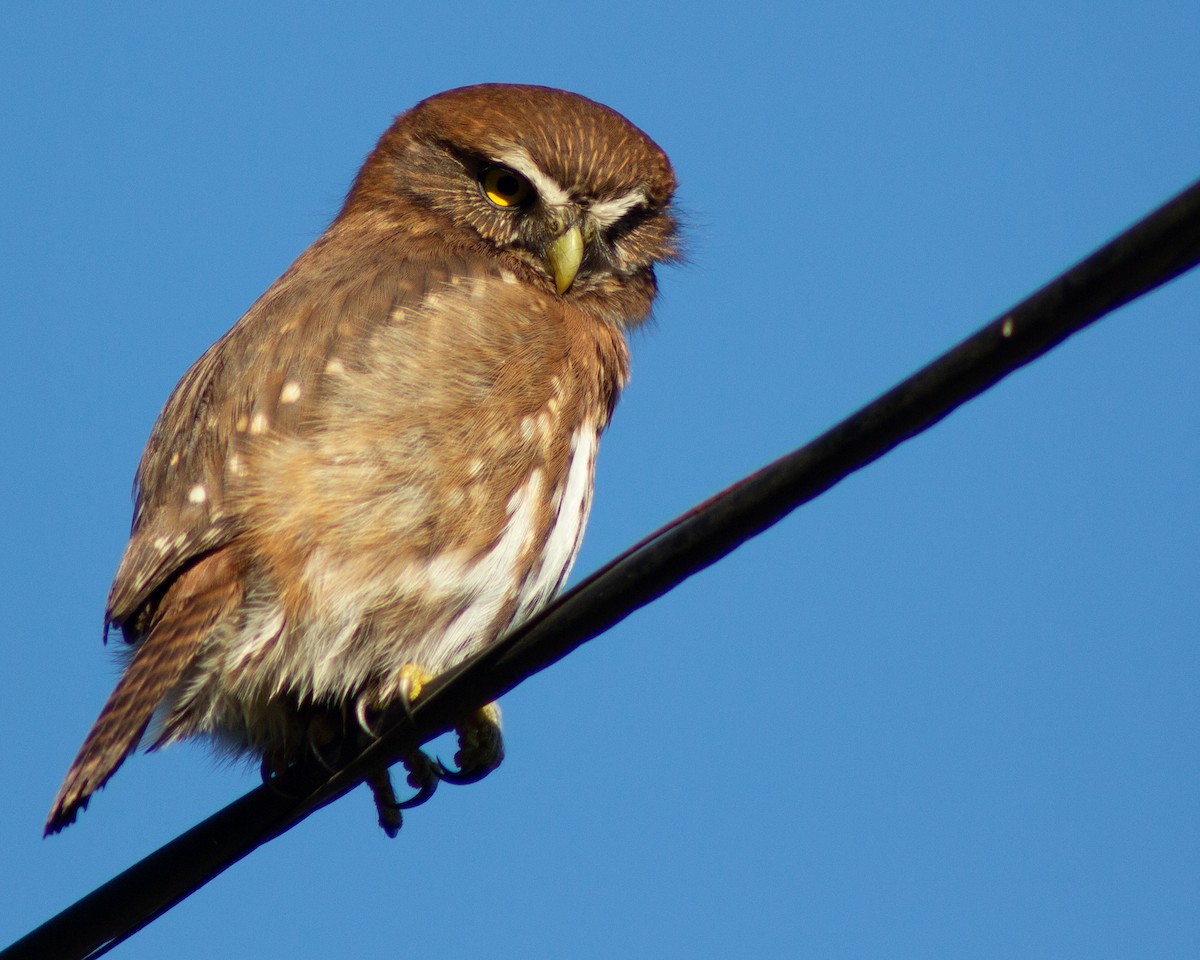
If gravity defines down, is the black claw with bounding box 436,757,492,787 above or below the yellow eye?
below

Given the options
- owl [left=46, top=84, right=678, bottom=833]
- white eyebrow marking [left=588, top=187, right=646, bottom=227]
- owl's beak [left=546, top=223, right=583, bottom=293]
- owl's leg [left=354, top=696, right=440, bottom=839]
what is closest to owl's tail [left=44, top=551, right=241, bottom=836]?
owl [left=46, top=84, right=678, bottom=833]

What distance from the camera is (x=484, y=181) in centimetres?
527

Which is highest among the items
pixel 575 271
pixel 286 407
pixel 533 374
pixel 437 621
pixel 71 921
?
pixel 575 271

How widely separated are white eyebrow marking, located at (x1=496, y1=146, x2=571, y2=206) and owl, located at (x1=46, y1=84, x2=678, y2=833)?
0.43 m

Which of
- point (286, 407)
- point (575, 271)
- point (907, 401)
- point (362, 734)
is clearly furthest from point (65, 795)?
point (575, 271)

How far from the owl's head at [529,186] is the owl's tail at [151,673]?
5.69 feet

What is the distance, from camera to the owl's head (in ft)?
16.7

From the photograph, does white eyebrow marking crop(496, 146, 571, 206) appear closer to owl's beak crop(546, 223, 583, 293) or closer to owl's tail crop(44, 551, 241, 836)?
owl's beak crop(546, 223, 583, 293)

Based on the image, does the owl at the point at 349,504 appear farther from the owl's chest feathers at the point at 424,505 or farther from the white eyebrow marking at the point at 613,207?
the white eyebrow marking at the point at 613,207

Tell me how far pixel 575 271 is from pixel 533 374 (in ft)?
2.88

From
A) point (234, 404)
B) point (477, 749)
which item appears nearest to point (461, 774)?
point (477, 749)

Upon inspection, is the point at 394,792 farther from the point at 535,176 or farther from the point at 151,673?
the point at 535,176

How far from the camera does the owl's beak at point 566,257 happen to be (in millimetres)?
4945

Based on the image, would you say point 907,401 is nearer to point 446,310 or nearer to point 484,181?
point 446,310
